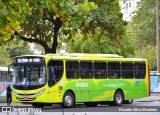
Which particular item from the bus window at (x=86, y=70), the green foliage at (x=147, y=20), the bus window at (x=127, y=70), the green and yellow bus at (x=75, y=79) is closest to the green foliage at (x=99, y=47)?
the green foliage at (x=147, y=20)

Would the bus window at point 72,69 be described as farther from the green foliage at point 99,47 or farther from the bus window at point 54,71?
the green foliage at point 99,47

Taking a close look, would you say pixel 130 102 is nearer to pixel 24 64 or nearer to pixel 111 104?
pixel 111 104

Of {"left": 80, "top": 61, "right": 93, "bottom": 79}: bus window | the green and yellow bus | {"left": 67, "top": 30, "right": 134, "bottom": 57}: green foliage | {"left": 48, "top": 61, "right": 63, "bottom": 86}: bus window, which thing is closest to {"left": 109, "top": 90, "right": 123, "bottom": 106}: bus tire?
the green and yellow bus

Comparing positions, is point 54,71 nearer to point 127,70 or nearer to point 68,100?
point 68,100

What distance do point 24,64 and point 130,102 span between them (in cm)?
876

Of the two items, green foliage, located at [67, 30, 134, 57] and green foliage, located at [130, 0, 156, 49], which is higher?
green foliage, located at [130, 0, 156, 49]

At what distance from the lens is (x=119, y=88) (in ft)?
100

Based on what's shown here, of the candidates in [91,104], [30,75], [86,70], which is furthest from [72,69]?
[91,104]

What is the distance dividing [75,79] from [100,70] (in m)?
2.18

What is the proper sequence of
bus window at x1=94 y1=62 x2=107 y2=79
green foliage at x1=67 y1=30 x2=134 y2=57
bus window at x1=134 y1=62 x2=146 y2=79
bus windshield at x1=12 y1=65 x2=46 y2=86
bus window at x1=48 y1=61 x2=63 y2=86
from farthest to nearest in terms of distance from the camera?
green foliage at x1=67 y1=30 x2=134 y2=57 < bus window at x1=134 y1=62 x2=146 y2=79 < bus window at x1=94 y1=62 x2=107 y2=79 < bus window at x1=48 y1=61 x2=63 y2=86 < bus windshield at x1=12 y1=65 x2=46 y2=86

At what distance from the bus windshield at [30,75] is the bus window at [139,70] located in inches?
287

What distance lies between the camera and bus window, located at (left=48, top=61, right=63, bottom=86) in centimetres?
2647

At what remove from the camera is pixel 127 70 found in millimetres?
30984

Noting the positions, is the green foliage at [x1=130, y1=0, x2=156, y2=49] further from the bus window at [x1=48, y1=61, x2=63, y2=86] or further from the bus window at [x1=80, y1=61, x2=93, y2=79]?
the bus window at [x1=48, y1=61, x2=63, y2=86]
